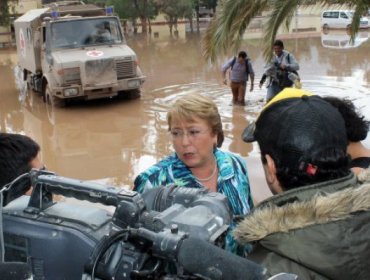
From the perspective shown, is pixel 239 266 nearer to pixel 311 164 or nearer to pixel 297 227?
pixel 297 227

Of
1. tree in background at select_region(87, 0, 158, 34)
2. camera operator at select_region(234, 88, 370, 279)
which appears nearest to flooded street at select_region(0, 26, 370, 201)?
camera operator at select_region(234, 88, 370, 279)

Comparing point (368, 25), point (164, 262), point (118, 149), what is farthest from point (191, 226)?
point (368, 25)

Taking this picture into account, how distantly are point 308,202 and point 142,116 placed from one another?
939cm

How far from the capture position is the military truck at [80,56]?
10.6 meters

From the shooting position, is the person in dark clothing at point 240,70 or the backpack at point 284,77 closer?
the backpack at point 284,77

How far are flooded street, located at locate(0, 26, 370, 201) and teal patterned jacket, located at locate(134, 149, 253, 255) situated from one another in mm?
3053

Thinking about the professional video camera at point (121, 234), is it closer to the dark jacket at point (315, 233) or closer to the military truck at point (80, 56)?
the dark jacket at point (315, 233)

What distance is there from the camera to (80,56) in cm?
1076

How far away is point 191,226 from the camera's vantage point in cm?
113

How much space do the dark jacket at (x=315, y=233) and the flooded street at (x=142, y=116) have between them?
409 centimetres

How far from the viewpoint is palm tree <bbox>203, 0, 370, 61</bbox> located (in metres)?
7.06

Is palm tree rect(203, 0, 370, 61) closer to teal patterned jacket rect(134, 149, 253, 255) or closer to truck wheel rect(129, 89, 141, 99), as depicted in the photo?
truck wheel rect(129, 89, 141, 99)

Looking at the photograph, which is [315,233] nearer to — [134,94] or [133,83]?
[133,83]

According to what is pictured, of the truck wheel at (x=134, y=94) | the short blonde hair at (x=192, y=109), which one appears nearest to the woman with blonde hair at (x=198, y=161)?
the short blonde hair at (x=192, y=109)
